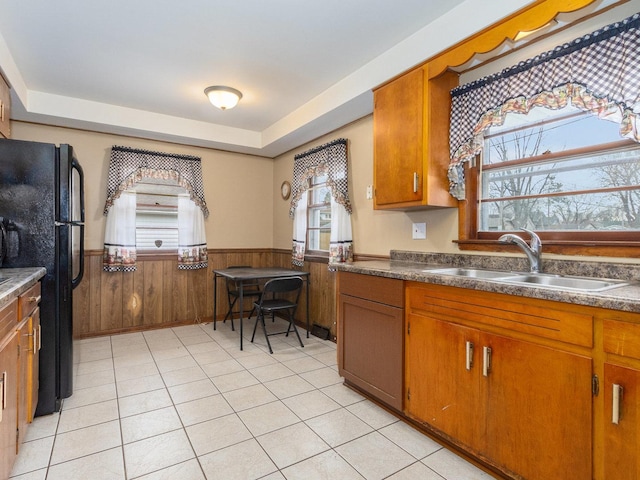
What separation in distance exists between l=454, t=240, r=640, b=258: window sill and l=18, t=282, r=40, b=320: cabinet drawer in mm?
2538

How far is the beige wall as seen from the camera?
3.67 m

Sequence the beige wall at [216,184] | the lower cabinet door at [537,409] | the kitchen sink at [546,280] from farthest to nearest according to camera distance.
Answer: the beige wall at [216,184]
the kitchen sink at [546,280]
the lower cabinet door at [537,409]

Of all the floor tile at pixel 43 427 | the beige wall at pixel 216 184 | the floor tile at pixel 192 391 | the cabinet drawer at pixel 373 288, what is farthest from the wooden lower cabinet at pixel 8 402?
the beige wall at pixel 216 184

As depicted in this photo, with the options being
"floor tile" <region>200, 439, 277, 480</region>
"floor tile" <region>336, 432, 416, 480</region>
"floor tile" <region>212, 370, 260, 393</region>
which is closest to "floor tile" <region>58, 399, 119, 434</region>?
"floor tile" <region>212, 370, 260, 393</region>

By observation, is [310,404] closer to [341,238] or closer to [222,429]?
[222,429]

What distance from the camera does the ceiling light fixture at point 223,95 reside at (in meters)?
3.04

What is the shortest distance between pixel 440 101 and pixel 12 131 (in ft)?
13.0

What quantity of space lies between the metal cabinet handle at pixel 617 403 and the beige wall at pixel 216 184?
410 centimetres

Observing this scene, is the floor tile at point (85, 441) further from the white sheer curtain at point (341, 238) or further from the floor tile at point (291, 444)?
the white sheer curtain at point (341, 238)

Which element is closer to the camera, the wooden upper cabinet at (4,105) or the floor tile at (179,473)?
the floor tile at (179,473)

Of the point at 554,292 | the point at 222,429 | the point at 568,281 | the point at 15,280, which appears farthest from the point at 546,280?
the point at 15,280

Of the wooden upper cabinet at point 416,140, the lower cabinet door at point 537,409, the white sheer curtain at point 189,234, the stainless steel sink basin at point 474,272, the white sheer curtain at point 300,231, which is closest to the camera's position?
the lower cabinet door at point 537,409

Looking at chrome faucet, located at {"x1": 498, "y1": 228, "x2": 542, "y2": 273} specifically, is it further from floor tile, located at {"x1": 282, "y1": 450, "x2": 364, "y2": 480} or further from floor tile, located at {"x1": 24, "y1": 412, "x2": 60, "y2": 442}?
floor tile, located at {"x1": 24, "y1": 412, "x2": 60, "y2": 442}

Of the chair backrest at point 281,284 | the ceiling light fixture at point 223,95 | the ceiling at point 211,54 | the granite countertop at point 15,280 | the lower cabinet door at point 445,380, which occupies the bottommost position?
the lower cabinet door at point 445,380
